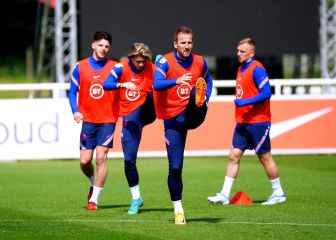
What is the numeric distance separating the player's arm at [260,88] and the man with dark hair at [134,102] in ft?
4.31

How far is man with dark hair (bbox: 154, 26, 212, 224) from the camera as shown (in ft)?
42.7

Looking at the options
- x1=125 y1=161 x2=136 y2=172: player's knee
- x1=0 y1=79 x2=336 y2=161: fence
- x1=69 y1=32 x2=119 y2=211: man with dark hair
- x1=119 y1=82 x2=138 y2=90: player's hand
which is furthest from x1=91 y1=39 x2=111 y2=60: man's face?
x1=0 y1=79 x2=336 y2=161: fence

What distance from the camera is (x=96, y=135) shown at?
49.9 ft

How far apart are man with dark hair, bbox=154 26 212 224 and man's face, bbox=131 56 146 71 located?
1.38m

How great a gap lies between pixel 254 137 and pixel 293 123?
319 inches

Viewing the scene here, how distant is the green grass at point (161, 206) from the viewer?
1257 cm

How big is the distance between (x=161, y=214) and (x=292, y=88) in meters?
15.0

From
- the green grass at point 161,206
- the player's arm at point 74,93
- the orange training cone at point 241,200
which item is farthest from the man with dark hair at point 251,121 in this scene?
the player's arm at point 74,93

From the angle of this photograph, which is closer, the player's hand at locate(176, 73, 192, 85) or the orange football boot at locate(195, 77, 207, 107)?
A: the player's hand at locate(176, 73, 192, 85)

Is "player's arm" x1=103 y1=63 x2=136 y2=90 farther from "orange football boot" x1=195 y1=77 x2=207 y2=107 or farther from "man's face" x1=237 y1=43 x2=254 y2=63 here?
"man's face" x1=237 y1=43 x2=254 y2=63

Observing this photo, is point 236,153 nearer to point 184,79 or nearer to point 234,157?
point 234,157

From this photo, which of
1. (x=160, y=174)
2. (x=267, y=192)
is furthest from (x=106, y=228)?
(x=160, y=174)

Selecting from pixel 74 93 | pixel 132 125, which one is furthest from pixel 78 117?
pixel 132 125

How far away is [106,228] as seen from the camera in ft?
42.4
